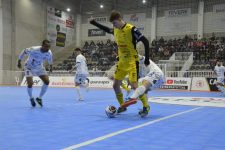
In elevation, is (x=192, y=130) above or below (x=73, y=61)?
below

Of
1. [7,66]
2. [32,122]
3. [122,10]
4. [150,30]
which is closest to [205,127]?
[32,122]

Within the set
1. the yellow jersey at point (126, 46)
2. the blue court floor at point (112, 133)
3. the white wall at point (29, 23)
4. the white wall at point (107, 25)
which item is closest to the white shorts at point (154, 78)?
the yellow jersey at point (126, 46)

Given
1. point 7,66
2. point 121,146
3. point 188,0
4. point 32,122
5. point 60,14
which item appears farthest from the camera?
point 60,14

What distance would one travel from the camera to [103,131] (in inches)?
196

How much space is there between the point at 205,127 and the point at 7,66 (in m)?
28.1

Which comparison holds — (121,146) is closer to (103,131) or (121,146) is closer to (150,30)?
(103,131)

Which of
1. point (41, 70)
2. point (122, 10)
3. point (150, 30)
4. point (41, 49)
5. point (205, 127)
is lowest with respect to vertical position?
point (205, 127)

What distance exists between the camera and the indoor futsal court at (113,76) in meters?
4.73

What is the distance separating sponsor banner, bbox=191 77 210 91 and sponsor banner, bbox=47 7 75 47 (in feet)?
61.7

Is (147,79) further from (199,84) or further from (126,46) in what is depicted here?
(199,84)

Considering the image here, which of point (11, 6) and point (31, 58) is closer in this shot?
point (31, 58)

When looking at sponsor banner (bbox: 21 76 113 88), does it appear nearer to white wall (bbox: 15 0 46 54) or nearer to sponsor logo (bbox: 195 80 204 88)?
sponsor logo (bbox: 195 80 204 88)

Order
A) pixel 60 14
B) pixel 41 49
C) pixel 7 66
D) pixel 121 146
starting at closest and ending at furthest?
pixel 121 146, pixel 41 49, pixel 7 66, pixel 60 14

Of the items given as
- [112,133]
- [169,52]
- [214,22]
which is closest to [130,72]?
[112,133]
